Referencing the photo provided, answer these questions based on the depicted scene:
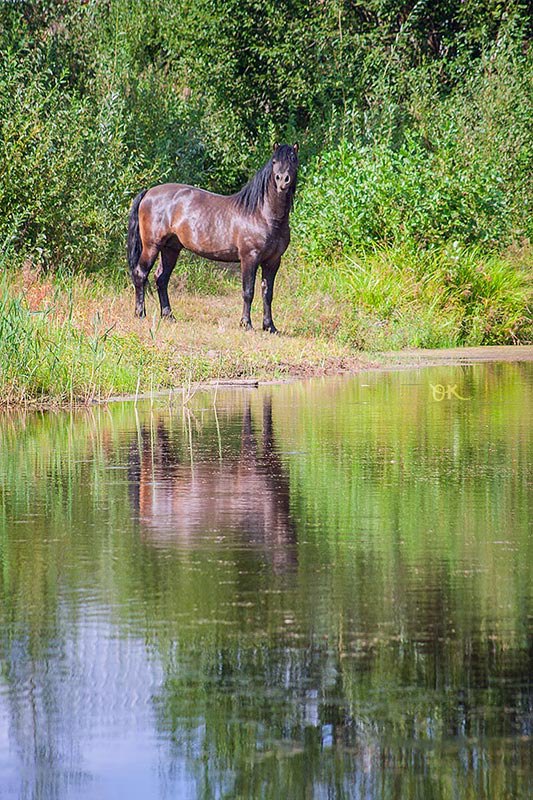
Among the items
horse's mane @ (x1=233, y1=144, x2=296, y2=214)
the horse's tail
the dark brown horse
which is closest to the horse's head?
the dark brown horse


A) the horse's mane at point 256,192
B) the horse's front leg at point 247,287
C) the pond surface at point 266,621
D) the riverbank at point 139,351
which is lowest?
the pond surface at point 266,621

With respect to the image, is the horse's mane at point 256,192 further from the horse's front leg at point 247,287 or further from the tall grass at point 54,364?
the tall grass at point 54,364

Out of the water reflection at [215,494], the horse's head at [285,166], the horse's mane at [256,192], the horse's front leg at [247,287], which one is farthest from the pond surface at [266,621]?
the horse's mane at [256,192]

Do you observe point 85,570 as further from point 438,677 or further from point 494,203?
point 494,203

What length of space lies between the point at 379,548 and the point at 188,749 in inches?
90.0

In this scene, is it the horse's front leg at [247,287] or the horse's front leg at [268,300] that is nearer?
the horse's front leg at [268,300]

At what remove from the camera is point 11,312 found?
11641 millimetres

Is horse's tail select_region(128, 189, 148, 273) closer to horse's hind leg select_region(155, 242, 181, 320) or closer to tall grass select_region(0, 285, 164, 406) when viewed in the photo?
horse's hind leg select_region(155, 242, 181, 320)

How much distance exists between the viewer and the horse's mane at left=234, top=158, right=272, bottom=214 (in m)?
17.9

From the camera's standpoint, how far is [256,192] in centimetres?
1811

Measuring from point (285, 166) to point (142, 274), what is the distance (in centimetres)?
309

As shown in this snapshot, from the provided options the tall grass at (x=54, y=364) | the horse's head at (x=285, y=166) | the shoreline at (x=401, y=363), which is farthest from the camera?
the horse's head at (x=285, y=166)

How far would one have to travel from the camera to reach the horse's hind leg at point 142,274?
63.1ft

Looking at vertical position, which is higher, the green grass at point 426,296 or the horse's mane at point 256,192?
the horse's mane at point 256,192
